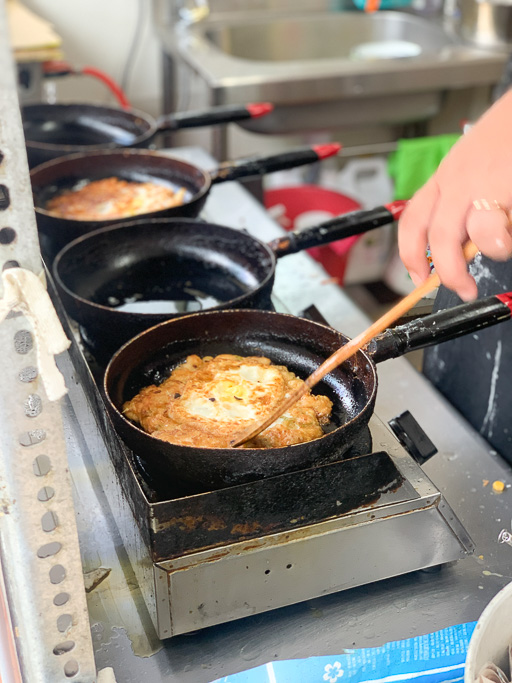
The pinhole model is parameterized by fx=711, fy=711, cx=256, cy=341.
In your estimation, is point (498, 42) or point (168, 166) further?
point (498, 42)

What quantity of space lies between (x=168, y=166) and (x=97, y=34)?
2161 mm

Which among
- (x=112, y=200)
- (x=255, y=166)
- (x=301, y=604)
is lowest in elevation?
(x=301, y=604)

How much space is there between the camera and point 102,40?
377 centimetres

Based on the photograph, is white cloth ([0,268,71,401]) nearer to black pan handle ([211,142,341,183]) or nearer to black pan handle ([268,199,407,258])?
black pan handle ([268,199,407,258])

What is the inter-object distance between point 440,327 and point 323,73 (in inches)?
88.5

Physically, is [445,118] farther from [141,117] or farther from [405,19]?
[141,117]

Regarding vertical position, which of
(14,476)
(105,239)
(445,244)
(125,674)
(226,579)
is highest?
(445,244)

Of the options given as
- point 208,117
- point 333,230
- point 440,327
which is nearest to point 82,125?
point 208,117

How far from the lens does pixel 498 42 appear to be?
135 inches

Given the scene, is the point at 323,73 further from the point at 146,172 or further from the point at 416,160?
the point at 146,172

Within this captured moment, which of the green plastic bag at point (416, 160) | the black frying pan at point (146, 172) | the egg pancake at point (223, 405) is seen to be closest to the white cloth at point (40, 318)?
the egg pancake at point (223, 405)

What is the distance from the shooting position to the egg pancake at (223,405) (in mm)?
1086

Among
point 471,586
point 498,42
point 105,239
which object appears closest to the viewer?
point 471,586

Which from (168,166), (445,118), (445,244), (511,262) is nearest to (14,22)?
(168,166)
